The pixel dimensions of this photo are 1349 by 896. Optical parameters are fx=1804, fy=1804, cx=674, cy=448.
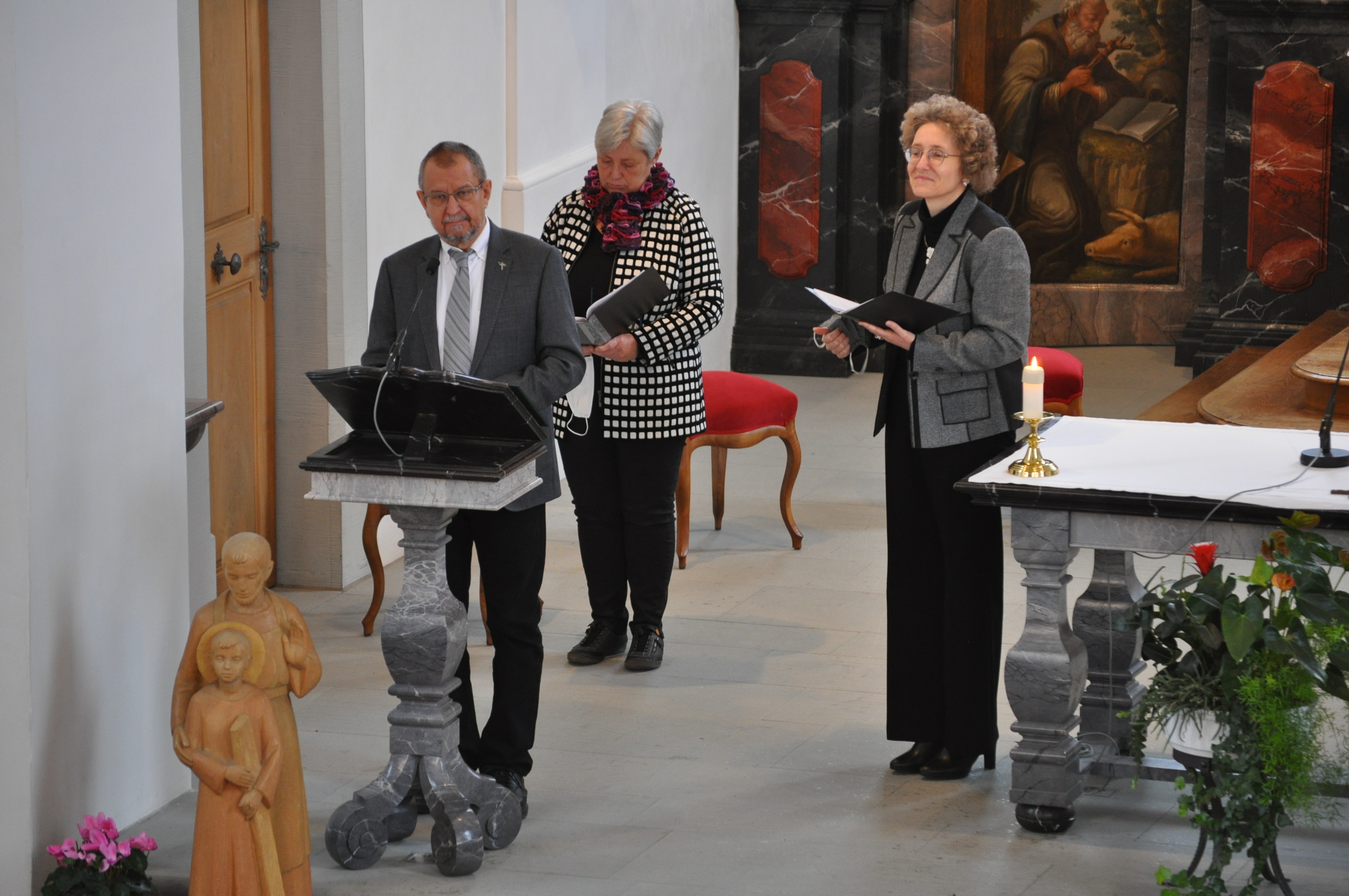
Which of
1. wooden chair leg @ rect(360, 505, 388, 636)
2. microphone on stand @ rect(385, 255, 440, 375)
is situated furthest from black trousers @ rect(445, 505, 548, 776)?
wooden chair leg @ rect(360, 505, 388, 636)

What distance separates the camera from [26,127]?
3.46 meters

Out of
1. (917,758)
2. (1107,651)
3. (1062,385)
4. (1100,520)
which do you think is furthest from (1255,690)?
(1062,385)

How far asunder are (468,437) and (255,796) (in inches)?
33.6

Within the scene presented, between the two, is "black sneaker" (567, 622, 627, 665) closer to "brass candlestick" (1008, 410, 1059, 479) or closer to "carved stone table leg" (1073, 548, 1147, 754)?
"carved stone table leg" (1073, 548, 1147, 754)

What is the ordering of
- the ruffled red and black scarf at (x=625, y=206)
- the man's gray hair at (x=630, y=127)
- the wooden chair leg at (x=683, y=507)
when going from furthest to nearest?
the wooden chair leg at (x=683, y=507) < the ruffled red and black scarf at (x=625, y=206) < the man's gray hair at (x=630, y=127)

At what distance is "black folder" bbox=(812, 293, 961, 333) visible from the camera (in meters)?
4.13

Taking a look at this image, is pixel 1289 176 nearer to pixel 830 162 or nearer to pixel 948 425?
pixel 830 162

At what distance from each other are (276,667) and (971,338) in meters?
1.76

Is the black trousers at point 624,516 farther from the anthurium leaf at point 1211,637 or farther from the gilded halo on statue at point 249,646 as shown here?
the anthurium leaf at point 1211,637

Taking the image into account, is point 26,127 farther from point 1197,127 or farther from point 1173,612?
point 1197,127

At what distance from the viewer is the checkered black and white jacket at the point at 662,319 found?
5094 millimetres

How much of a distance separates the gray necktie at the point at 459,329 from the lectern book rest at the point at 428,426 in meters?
0.14

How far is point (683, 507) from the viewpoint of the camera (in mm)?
6445

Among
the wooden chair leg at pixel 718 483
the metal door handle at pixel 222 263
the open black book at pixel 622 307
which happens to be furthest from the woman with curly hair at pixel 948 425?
the wooden chair leg at pixel 718 483
